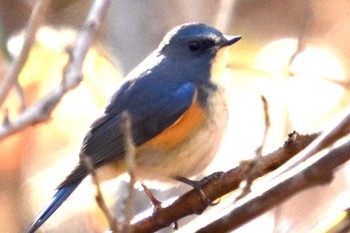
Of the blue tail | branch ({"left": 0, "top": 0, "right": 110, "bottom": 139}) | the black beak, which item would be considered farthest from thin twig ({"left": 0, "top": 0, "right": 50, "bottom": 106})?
the black beak

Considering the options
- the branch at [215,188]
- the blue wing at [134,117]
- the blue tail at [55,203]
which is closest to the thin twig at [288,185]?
the branch at [215,188]

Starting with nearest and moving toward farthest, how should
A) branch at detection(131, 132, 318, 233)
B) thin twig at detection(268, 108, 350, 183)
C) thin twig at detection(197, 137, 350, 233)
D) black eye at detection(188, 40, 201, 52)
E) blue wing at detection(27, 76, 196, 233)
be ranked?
thin twig at detection(197, 137, 350, 233) < thin twig at detection(268, 108, 350, 183) < branch at detection(131, 132, 318, 233) < blue wing at detection(27, 76, 196, 233) < black eye at detection(188, 40, 201, 52)

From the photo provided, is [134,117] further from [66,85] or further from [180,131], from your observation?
[66,85]

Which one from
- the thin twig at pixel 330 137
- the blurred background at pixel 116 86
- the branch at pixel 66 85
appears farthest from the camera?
the blurred background at pixel 116 86

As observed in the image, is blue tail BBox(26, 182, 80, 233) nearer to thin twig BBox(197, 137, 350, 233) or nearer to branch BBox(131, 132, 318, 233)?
branch BBox(131, 132, 318, 233)

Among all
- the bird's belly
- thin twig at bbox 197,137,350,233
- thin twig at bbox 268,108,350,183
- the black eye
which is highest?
the black eye

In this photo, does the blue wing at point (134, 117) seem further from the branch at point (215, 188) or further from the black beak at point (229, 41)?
the branch at point (215, 188)

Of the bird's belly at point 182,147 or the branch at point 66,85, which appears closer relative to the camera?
the branch at point 66,85

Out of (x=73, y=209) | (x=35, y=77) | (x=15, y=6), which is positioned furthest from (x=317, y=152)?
(x=15, y=6)
